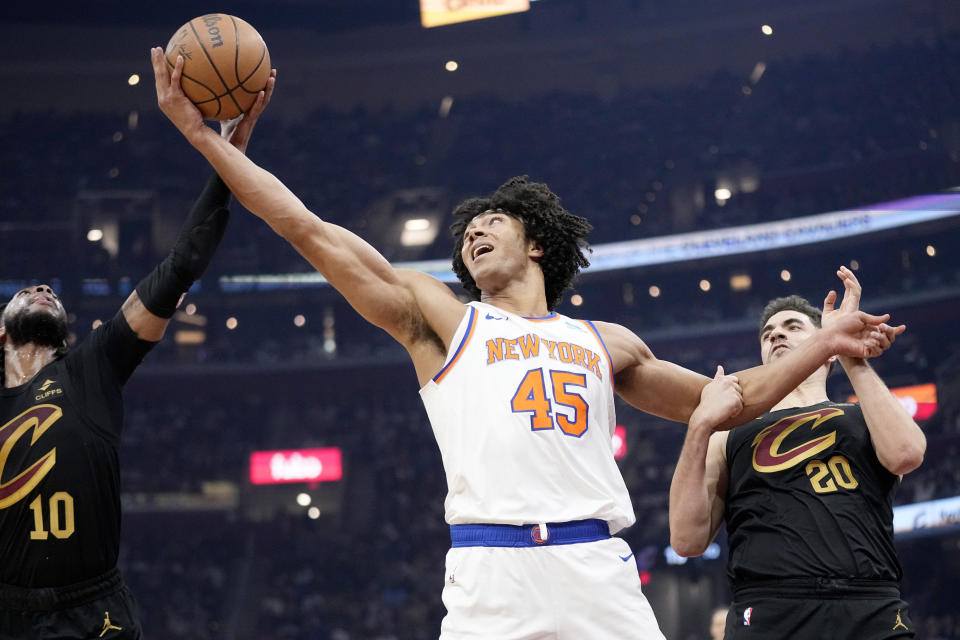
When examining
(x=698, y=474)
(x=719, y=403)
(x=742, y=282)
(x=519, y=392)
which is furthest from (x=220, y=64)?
(x=742, y=282)

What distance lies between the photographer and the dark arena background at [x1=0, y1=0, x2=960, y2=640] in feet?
66.3

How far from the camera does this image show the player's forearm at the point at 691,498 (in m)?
3.51

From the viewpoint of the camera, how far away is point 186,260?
356 centimetres

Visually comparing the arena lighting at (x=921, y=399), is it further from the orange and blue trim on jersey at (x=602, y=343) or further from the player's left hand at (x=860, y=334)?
the orange and blue trim on jersey at (x=602, y=343)

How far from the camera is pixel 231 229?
23312 millimetres

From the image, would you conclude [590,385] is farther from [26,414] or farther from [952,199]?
[952,199]

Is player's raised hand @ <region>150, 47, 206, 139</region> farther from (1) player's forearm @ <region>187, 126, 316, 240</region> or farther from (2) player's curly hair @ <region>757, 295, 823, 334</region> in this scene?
(2) player's curly hair @ <region>757, 295, 823, 334</region>

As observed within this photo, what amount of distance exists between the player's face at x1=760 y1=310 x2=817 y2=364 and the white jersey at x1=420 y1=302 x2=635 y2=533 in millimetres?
1151

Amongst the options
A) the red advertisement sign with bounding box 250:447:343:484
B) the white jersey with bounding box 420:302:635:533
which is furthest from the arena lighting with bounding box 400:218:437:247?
the white jersey with bounding box 420:302:635:533

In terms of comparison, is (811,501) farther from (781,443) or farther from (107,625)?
(107,625)

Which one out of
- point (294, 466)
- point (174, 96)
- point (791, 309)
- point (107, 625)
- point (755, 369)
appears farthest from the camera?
point (294, 466)

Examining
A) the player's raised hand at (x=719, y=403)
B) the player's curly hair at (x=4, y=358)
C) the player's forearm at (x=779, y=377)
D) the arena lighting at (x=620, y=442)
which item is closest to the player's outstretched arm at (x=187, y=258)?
the player's curly hair at (x=4, y=358)

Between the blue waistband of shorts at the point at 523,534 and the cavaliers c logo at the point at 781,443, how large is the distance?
111cm

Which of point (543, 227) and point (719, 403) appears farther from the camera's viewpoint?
point (543, 227)
